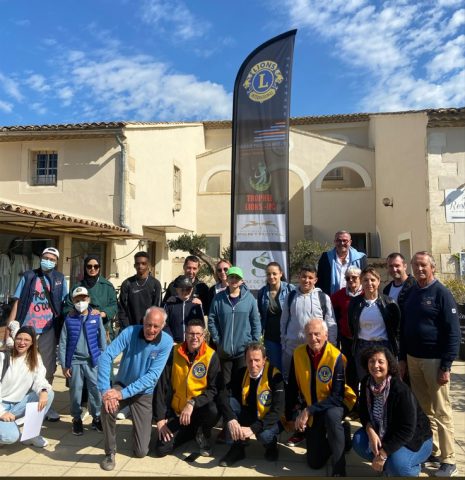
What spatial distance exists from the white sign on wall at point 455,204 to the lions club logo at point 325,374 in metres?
8.52

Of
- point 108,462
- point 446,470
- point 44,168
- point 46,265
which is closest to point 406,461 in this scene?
point 446,470

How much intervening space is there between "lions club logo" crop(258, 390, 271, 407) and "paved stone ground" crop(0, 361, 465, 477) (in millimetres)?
457

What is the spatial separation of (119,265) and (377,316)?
32.7 ft

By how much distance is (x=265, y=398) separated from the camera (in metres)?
3.75

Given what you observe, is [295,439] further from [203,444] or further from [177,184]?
[177,184]

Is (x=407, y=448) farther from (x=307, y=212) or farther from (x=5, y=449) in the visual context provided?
(x=307, y=212)

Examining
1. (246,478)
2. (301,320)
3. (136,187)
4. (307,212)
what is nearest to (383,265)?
(307,212)

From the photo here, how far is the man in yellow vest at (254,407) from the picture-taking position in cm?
362

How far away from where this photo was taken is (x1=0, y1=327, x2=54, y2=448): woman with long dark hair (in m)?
3.89

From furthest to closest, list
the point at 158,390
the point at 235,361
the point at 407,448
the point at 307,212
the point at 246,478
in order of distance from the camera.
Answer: the point at 307,212 < the point at 235,361 < the point at 158,390 < the point at 246,478 < the point at 407,448

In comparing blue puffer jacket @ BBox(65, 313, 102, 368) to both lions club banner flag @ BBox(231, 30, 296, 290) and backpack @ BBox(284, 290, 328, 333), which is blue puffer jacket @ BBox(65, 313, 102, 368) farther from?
lions club banner flag @ BBox(231, 30, 296, 290)

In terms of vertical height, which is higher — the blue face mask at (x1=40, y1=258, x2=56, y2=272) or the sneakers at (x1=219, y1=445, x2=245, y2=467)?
the blue face mask at (x1=40, y1=258, x2=56, y2=272)

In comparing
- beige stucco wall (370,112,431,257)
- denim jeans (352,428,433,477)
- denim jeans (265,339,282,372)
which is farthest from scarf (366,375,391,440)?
beige stucco wall (370,112,431,257)

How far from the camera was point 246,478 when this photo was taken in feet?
10.9
